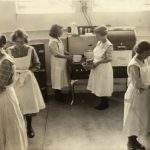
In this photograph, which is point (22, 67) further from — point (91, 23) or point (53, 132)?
point (91, 23)

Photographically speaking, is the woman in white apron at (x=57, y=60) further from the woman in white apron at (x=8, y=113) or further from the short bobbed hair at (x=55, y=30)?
the woman in white apron at (x=8, y=113)

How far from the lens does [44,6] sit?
6797mm

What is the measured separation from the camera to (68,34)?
6.60m

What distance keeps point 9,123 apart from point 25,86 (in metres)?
0.87

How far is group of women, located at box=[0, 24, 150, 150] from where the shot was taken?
4141 millimetres

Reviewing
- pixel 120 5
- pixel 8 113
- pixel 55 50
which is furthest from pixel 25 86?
pixel 120 5

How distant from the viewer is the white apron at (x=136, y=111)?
14.4 feet

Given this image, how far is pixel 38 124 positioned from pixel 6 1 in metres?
2.37

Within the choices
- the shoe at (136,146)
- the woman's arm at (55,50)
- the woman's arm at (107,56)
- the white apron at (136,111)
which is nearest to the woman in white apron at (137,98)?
the white apron at (136,111)

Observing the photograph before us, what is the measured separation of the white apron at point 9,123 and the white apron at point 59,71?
2.21 meters

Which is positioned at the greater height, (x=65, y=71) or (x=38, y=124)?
(x=65, y=71)

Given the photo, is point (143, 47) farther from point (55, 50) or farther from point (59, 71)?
point (59, 71)

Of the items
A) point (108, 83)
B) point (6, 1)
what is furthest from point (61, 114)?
point (6, 1)

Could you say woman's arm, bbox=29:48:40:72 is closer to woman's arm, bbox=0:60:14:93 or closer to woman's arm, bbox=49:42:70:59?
woman's arm, bbox=0:60:14:93
